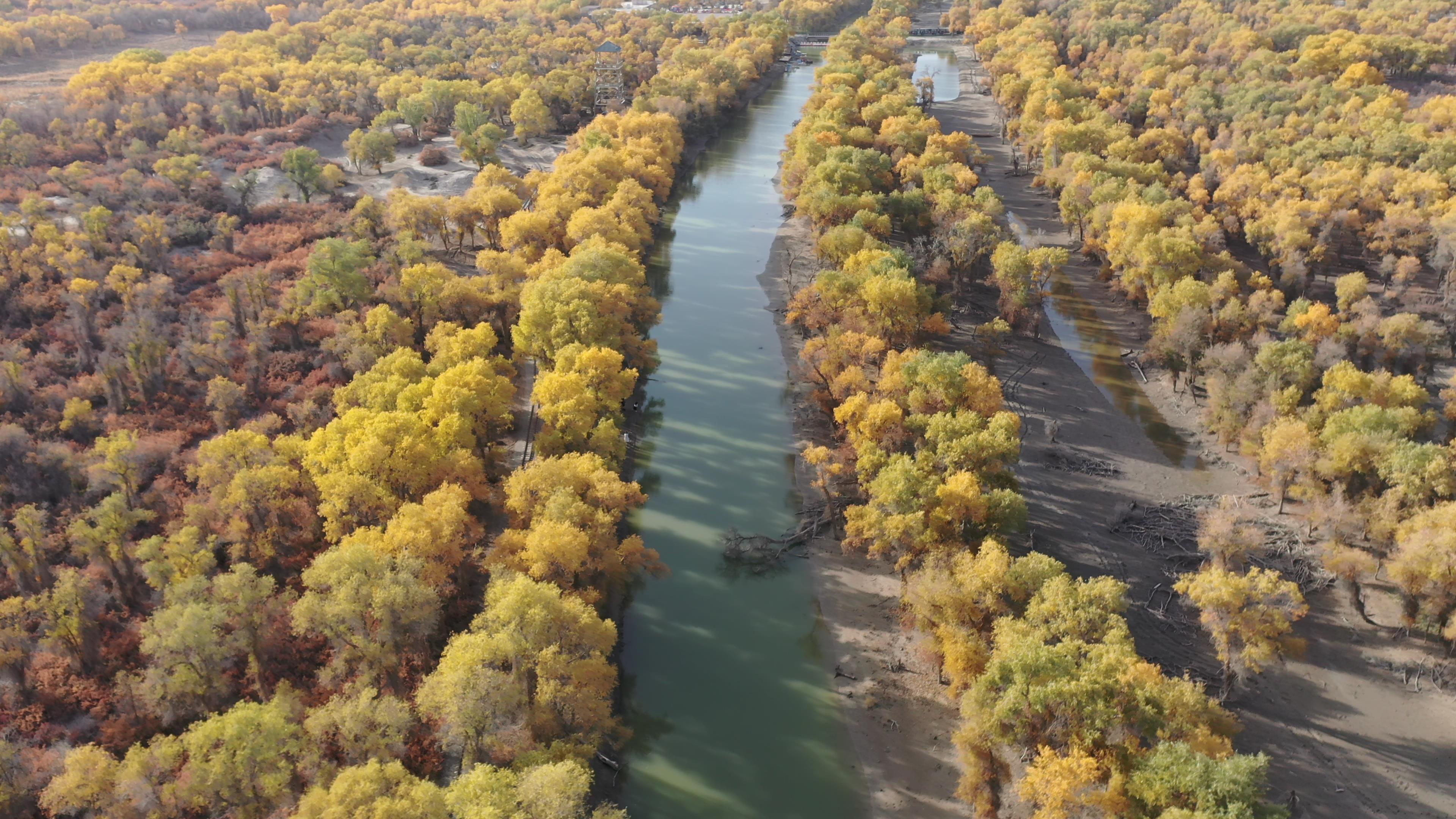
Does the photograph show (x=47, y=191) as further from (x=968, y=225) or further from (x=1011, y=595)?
(x=1011, y=595)

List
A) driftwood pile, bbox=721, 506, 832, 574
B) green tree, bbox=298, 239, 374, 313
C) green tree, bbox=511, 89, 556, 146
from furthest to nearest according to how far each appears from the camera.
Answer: green tree, bbox=511, 89, 556, 146, green tree, bbox=298, 239, 374, 313, driftwood pile, bbox=721, 506, 832, 574

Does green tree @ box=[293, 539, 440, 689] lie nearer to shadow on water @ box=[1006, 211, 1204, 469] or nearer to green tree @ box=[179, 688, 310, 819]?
green tree @ box=[179, 688, 310, 819]

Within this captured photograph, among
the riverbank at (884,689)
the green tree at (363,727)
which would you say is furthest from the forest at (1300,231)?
the green tree at (363,727)

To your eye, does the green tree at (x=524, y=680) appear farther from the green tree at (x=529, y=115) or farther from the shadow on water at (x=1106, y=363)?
the green tree at (x=529, y=115)

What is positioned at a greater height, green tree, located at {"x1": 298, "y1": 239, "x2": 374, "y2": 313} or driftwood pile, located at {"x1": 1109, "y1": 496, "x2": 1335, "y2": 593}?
green tree, located at {"x1": 298, "y1": 239, "x2": 374, "y2": 313}

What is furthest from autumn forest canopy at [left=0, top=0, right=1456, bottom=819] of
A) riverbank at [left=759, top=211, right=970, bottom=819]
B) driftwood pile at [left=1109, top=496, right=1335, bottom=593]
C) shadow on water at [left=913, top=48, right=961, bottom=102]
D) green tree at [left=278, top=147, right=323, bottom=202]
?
shadow on water at [left=913, top=48, right=961, bottom=102]
